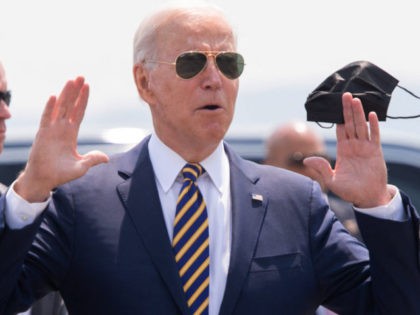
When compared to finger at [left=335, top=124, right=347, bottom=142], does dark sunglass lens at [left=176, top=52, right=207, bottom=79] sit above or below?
above

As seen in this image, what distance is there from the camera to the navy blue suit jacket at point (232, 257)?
5.24 metres

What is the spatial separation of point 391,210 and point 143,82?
116cm

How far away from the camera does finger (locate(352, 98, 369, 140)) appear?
207 inches

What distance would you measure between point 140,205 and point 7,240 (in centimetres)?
61

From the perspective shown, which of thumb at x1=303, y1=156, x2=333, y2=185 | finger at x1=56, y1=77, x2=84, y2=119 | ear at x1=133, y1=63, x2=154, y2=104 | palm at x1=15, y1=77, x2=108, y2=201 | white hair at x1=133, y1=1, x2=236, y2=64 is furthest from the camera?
ear at x1=133, y1=63, x2=154, y2=104

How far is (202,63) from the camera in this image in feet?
18.1

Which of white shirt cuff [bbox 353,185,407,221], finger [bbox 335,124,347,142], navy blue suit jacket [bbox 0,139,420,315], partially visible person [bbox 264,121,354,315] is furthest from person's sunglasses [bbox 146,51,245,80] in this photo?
partially visible person [bbox 264,121,354,315]

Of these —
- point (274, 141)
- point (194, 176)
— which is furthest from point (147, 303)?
point (274, 141)

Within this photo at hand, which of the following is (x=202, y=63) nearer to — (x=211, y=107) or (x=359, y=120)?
(x=211, y=107)

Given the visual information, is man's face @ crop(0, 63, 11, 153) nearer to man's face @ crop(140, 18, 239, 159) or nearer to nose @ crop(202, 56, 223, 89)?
man's face @ crop(140, 18, 239, 159)

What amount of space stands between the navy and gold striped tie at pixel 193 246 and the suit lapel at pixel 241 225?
87mm

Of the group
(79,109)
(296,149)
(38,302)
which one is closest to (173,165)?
(79,109)

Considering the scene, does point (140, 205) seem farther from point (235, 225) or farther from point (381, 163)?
point (381, 163)

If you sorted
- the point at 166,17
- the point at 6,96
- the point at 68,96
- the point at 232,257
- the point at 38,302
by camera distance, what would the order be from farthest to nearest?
1. the point at 38,302
2. the point at 6,96
3. the point at 166,17
4. the point at 232,257
5. the point at 68,96
